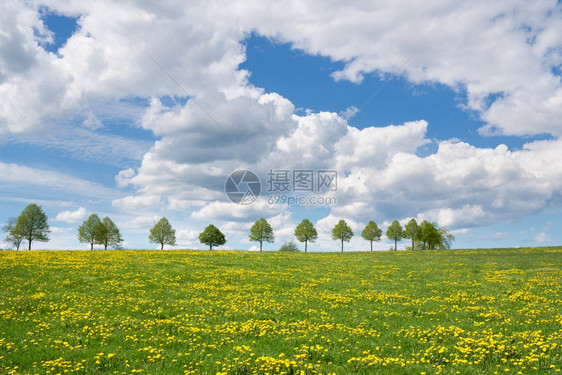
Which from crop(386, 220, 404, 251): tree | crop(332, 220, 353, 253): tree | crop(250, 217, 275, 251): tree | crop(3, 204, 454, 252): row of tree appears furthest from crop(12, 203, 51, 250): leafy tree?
crop(386, 220, 404, 251): tree

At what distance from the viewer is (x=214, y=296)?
2009cm

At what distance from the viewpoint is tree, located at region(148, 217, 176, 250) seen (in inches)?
3514

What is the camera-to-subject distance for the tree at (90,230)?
273 feet

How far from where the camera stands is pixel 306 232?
9319cm

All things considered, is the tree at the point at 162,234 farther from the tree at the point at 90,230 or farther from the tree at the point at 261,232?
the tree at the point at 261,232

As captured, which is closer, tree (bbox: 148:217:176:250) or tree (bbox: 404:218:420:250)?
tree (bbox: 148:217:176:250)

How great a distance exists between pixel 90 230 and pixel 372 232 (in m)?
70.6

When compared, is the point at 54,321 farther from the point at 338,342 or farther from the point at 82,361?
the point at 338,342

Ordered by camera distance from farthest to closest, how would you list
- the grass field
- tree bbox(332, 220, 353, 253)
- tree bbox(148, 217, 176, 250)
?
tree bbox(332, 220, 353, 253)
tree bbox(148, 217, 176, 250)
the grass field

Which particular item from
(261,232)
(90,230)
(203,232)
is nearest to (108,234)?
(90,230)

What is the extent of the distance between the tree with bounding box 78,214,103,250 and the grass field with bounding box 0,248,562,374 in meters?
60.4

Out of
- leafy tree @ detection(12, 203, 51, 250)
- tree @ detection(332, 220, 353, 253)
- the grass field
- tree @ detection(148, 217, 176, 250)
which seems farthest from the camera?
tree @ detection(332, 220, 353, 253)

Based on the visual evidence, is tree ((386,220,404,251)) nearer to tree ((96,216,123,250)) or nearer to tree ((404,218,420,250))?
tree ((404,218,420,250))

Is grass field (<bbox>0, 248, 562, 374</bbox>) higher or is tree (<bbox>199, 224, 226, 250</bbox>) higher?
tree (<bbox>199, 224, 226, 250</bbox>)
